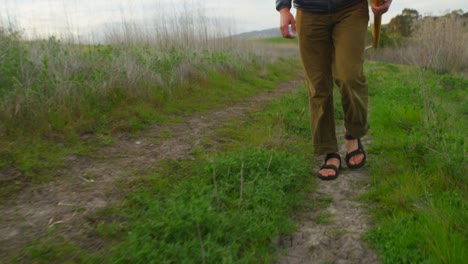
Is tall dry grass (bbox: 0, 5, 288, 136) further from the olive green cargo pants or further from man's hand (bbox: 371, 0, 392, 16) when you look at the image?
man's hand (bbox: 371, 0, 392, 16)

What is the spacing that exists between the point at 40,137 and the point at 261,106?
318 cm

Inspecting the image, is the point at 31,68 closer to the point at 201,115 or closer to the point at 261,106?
the point at 201,115

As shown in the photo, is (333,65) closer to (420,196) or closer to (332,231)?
(420,196)

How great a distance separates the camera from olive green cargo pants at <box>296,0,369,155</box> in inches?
102

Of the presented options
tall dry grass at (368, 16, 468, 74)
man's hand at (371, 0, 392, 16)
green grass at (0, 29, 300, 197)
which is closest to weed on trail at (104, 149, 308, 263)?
green grass at (0, 29, 300, 197)

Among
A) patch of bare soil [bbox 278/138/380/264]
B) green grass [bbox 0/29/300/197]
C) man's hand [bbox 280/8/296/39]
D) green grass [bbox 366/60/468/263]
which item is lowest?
patch of bare soil [bbox 278/138/380/264]

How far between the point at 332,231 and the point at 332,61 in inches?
53.2

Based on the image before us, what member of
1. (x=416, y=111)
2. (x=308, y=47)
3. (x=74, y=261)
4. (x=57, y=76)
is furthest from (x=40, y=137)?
(x=416, y=111)

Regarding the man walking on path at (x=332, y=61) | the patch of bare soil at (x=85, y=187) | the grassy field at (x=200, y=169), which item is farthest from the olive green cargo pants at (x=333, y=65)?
the patch of bare soil at (x=85, y=187)

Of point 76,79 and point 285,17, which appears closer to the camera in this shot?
point 285,17

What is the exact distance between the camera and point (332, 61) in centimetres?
280

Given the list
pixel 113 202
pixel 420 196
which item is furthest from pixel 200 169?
pixel 420 196

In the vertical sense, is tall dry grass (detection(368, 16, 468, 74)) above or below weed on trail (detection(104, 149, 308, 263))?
above

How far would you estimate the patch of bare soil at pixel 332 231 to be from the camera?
69.3 inches
